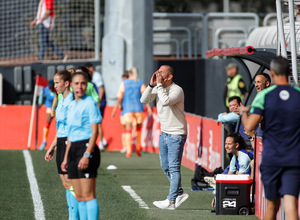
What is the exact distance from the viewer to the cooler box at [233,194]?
10.1 meters

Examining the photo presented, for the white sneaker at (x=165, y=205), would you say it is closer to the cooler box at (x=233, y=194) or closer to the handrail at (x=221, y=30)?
the cooler box at (x=233, y=194)

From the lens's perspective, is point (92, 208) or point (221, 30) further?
point (221, 30)

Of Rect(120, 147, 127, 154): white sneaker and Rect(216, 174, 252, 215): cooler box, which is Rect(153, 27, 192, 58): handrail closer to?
Rect(120, 147, 127, 154): white sneaker

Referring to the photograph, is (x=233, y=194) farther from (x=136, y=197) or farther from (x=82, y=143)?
(x=82, y=143)

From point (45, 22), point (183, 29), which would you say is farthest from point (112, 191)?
point (183, 29)

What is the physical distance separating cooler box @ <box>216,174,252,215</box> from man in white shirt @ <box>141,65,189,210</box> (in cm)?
63

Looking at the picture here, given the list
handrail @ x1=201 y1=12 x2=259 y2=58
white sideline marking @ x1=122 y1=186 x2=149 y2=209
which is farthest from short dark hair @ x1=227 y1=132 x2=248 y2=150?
handrail @ x1=201 y1=12 x2=259 y2=58

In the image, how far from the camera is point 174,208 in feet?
34.8

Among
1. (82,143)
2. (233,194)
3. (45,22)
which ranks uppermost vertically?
(45,22)

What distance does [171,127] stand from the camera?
10.6 m

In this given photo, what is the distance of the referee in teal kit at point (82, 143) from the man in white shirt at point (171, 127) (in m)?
2.44

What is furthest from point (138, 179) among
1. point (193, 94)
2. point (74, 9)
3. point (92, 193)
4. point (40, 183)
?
point (74, 9)

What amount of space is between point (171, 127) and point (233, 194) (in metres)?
1.26

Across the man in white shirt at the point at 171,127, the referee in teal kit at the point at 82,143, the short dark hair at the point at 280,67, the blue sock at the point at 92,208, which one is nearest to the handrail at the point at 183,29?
the man in white shirt at the point at 171,127
